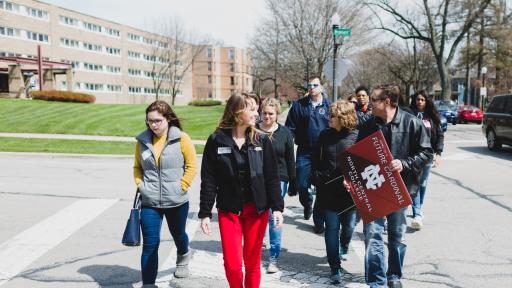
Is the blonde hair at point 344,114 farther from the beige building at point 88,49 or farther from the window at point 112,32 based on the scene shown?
the window at point 112,32

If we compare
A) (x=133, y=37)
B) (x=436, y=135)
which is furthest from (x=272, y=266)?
(x=133, y=37)

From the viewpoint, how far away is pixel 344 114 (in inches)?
176

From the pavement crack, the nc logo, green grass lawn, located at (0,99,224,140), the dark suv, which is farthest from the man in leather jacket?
green grass lawn, located at (0,99,224,140)

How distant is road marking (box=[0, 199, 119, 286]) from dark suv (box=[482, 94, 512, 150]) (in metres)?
12.5

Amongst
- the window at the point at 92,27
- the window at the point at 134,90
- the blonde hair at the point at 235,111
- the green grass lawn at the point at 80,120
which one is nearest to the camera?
the blonde hair at the point at 235,111

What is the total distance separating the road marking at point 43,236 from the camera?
4844mm

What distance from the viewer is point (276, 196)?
3.56 meters

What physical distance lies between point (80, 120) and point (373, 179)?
2088 centimetres

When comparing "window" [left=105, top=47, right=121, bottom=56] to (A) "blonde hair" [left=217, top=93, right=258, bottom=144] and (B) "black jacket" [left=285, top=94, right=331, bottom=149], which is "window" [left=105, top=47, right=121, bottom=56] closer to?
(B) "black jacket" [left=285, top=94, right=331, bottom=149]

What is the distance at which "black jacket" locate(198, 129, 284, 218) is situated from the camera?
3.44m

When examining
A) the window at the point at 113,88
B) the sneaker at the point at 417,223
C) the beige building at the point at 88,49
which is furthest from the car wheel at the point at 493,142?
the window at the point at 113,88

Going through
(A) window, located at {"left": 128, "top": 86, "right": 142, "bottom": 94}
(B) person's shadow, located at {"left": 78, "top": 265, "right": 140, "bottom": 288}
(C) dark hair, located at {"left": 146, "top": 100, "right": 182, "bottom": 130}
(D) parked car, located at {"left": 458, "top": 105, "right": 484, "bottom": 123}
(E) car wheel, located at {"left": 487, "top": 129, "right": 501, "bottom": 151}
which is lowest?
(B) person's shadow, located at {"left": 78, "top": 265, "right": 140, "bottom": 288}

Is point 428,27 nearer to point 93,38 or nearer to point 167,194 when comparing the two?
point 167,194

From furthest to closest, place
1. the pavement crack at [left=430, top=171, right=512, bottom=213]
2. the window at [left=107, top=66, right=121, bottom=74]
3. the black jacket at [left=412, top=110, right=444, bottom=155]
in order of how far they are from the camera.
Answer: the window at [left=107, top=66, right=121, bottom=74] → the pavement crack at [left=430, top=171, right=512, bottom=213] → the black jacket at [left=412, top=110, right=444, bottom=155]
